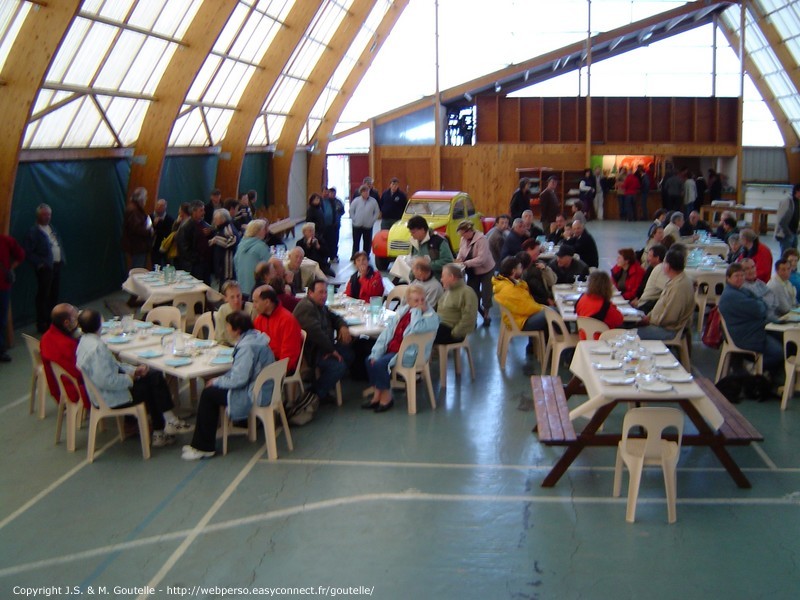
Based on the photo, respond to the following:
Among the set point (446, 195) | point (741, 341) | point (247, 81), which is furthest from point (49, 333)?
point (247, 81)

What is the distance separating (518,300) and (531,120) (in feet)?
67.3

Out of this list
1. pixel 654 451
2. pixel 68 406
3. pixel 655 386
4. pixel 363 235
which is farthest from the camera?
pixel 363 235

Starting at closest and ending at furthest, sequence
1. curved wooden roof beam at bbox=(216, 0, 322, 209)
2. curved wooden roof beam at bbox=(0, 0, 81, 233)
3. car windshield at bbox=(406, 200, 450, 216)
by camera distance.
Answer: curved wooden roof beam at bbox=(0, 0, 81, 233) < car windshield at bbox=(406, 200, 450, 216) < curved wooden roof beam at bbox=(216, 0, 322, 209)

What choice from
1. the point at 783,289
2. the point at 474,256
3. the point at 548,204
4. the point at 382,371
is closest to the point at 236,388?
the point at 382,371

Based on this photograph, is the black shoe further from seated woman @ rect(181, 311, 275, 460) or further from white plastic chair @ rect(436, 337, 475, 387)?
seated woman @ rect(181, 311, 275, 460)

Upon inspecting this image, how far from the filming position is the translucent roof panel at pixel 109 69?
12875 millimetres

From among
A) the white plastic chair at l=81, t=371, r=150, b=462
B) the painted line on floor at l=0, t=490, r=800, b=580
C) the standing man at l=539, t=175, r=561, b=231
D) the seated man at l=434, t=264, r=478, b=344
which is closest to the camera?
the painted line on floor at l=0, t=490, r=800, b=580

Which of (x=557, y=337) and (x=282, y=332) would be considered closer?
(x=282, y=332)

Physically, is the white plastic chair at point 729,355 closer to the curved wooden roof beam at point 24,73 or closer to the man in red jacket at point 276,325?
the man in red jacket at point 276,325

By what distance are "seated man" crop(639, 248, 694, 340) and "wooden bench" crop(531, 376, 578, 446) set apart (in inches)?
70.1

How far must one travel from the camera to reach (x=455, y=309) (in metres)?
8.95

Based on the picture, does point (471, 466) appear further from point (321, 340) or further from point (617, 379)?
point (321, 340)

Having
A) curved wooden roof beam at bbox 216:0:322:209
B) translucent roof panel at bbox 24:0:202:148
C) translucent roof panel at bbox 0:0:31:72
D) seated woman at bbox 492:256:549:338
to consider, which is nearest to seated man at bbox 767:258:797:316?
seated woman at bbox 492:256:549:338

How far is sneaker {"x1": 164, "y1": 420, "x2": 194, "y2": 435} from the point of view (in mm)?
7543
